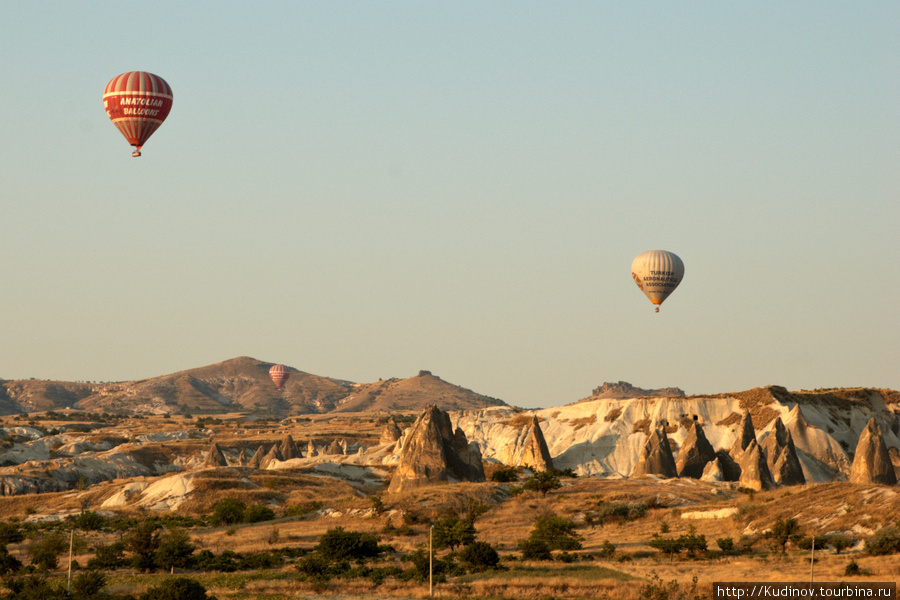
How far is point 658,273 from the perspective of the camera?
94875 millimetres

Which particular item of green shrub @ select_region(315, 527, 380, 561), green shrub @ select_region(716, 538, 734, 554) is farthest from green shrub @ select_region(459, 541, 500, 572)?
green shrub @ select_region(716, 538, 734, 554)

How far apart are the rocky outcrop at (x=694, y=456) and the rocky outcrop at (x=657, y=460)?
0.71 meters

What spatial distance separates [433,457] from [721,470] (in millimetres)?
23031

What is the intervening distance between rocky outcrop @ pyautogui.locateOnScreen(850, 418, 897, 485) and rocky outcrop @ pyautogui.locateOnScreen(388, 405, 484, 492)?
26582mm

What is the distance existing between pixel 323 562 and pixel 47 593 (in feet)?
34.0

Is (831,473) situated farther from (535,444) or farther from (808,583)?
(808,583)

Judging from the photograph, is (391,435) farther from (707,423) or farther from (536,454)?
(707,423)

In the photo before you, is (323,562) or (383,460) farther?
(383,460)

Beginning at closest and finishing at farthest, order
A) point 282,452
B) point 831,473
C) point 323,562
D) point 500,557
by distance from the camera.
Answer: point 323,562 < point 500,557 < point 831,473 < point 282,452

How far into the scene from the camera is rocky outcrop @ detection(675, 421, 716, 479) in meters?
82.5

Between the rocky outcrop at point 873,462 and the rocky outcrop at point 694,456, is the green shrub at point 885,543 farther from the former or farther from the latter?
the rocky outcrop at point 694,456

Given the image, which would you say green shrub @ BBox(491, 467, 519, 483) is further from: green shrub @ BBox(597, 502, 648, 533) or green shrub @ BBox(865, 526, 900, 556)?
green shrub @ BBox(865, 526, 900, 556)

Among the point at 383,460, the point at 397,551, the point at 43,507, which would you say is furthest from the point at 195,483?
the point at 397,551

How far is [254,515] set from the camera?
6531 centimetres
